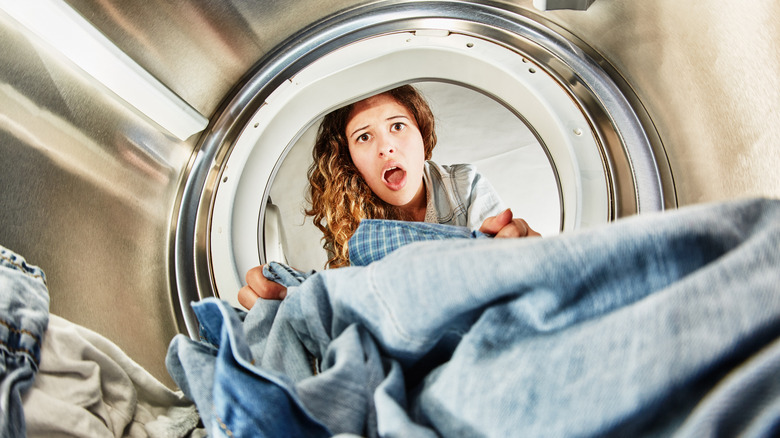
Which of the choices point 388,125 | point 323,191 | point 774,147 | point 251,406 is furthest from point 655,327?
point 323,191

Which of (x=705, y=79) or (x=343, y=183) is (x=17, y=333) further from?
(x=343, y=183)

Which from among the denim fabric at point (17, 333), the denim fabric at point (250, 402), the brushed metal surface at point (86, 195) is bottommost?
the denim fabric at point (250, 402)

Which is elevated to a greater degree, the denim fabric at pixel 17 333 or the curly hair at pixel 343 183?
the curly hair at pixel 343 183

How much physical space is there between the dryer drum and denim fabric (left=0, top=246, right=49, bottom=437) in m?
0.44

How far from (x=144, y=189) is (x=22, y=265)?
35 centimetres

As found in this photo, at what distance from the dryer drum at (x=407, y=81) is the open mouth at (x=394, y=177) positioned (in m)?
0.28

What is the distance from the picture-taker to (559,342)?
319 millimetres

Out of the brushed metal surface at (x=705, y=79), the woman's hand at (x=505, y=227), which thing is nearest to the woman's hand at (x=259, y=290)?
the woman's hand at (x=505, y=227)

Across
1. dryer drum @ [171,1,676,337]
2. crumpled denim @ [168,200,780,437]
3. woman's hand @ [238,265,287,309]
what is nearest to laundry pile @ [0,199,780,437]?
crumpled denim @ [168,200,780,437]

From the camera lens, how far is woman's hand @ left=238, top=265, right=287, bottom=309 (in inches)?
32.5

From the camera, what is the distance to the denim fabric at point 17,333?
0.39 metres

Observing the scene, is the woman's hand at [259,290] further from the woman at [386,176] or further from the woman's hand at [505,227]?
the woman at [386,176]

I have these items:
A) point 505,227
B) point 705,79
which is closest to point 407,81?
point 505,227

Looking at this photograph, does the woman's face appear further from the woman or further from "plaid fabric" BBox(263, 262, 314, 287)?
"plaid fabric" BBox(263, 262, 314, 287)
